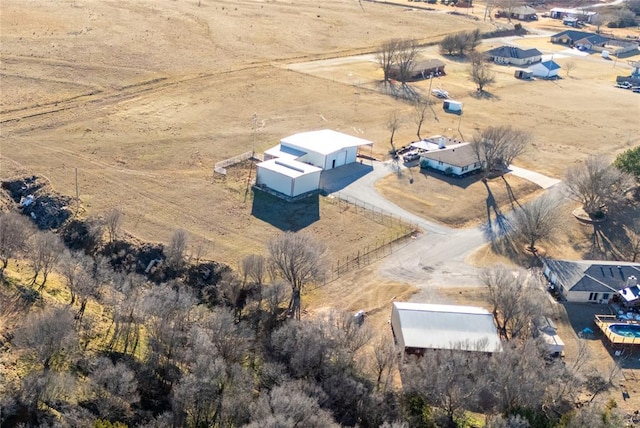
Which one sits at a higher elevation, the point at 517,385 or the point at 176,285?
the point at 517,385

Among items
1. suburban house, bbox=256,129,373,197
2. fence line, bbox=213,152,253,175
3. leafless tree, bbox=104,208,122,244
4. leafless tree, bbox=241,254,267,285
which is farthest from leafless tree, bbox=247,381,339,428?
fence line, bbox=213,152,253,175

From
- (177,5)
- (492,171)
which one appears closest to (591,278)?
(492,171)

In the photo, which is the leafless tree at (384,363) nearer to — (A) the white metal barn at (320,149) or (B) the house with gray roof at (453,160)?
(A) the white metal barn at (320,149)

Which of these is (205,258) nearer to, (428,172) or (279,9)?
(428,172)

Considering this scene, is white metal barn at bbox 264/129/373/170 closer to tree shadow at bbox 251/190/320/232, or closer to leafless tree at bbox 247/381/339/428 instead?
tree shadow at bbox 251/190/320/232

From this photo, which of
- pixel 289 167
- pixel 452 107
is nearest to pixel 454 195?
pixel 289 167

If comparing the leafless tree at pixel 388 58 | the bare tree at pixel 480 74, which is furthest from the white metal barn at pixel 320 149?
the bare tree at pixel 480 74
